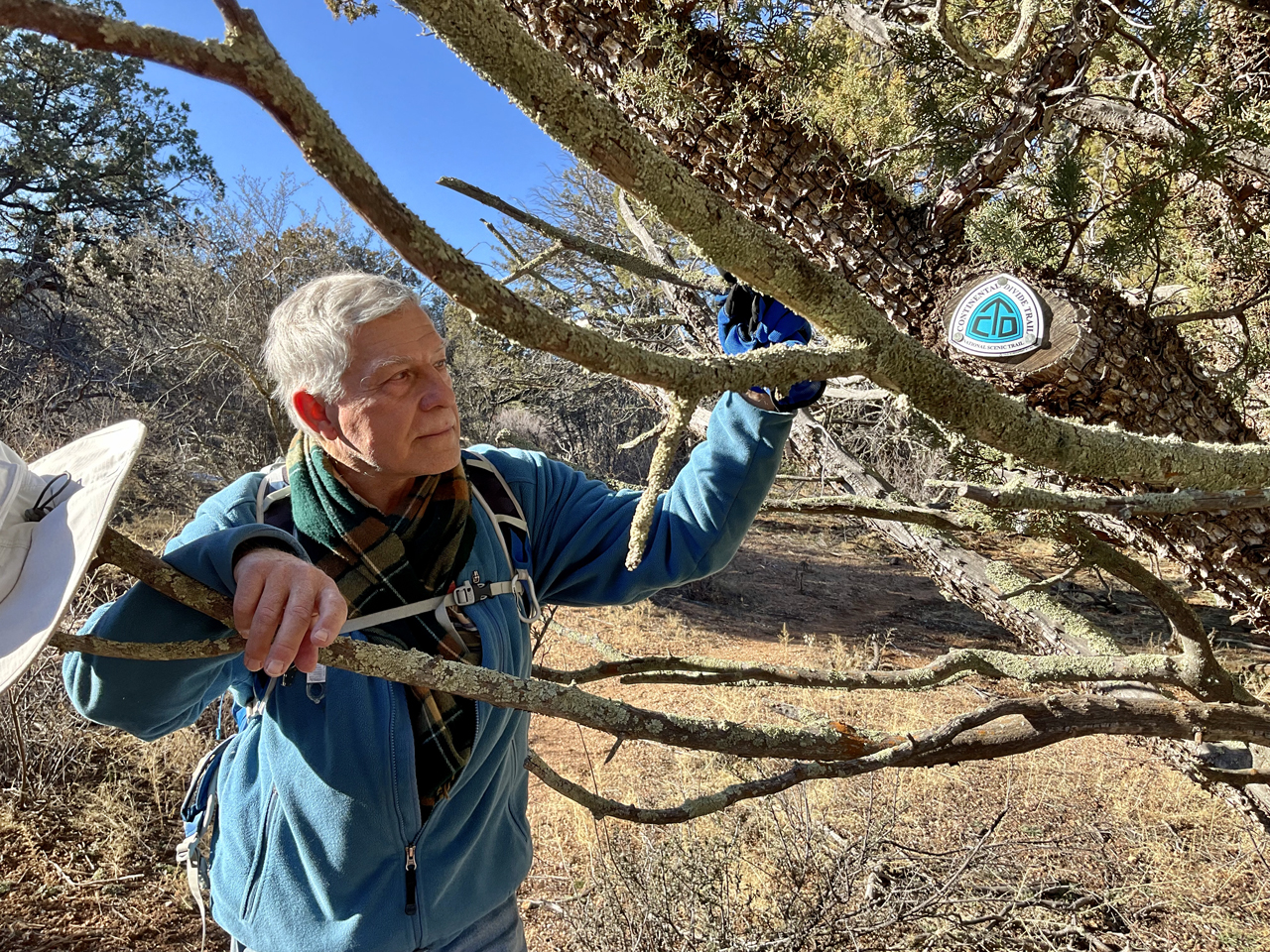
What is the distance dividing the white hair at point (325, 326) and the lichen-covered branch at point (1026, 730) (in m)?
0.82

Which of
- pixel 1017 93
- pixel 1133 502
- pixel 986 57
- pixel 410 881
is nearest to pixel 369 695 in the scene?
pixel 410 881

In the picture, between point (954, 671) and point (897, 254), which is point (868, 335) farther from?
point (897, 254)

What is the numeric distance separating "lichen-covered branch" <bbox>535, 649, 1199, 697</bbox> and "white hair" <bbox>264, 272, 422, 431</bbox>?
0.75 meters

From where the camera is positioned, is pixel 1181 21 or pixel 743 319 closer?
pixel 743 319

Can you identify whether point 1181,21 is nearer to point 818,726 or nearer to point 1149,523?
point 1149,523

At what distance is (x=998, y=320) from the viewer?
6.17ft

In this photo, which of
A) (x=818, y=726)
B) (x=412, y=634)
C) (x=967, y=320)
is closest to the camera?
(x=818, y=726)

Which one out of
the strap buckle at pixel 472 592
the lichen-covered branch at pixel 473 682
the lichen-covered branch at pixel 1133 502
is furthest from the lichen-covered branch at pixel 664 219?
the strap buckle at pixel 472 592

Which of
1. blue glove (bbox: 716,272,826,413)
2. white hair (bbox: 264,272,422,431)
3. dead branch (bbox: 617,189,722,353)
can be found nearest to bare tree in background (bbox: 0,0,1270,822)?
blue glove (bbox: 716,272,826,413)

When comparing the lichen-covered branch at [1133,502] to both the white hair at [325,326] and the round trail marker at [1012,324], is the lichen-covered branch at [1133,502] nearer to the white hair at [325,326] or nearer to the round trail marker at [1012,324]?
the round trail marker at [1012,324]

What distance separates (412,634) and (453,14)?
109cm

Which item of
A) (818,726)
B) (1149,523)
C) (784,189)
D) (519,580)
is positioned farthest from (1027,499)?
(784,189)

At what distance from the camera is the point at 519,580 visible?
62.3 inches

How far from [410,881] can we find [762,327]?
121 centimetres
